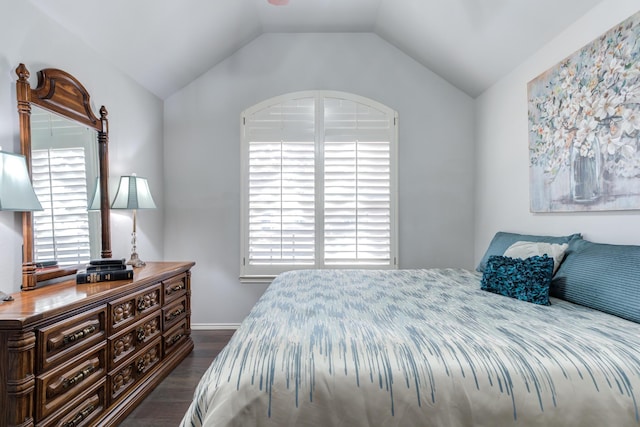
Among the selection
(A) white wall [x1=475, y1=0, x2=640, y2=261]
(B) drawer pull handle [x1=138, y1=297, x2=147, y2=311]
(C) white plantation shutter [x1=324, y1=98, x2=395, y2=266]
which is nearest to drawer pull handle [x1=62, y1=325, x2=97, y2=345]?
(B) drawer pull handle [x1=138, y1=297, x2=147, y2=311]

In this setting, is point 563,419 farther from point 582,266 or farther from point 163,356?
point 163,356

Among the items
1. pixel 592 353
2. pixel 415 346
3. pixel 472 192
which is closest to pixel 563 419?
pixel 592 353

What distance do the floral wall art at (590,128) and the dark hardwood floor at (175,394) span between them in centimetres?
272

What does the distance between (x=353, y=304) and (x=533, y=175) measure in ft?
5.94

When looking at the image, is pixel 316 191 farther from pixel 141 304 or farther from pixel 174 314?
pixel 141 304

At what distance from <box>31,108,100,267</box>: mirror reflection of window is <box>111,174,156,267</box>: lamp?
191 mm

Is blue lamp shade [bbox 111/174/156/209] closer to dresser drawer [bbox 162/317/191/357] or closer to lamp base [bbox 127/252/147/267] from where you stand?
lamp base [bbox 127/252/147/267]

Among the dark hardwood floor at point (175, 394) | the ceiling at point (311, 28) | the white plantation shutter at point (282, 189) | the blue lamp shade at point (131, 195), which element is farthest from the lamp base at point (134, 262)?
the ceiling at point (311, 28)

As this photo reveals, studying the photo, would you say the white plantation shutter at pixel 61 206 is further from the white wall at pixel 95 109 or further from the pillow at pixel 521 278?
the pillow at pixel 521 278

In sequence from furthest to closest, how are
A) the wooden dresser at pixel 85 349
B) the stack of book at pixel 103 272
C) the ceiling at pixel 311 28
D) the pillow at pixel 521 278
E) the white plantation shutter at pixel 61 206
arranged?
the ceiling at pixel 311 28, the stack of book at pixel 103 272, the white plantation shutter at pixel 61 206, the pillow at pixel 521 278, the wooden dresser at pixel 85 349

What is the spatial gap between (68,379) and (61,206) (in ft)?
3.24

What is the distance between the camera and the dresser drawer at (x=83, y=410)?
1.41m

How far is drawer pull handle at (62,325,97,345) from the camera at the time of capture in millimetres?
1445

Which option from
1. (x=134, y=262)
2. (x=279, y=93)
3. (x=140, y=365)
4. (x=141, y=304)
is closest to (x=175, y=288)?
(x=134, y=262)
